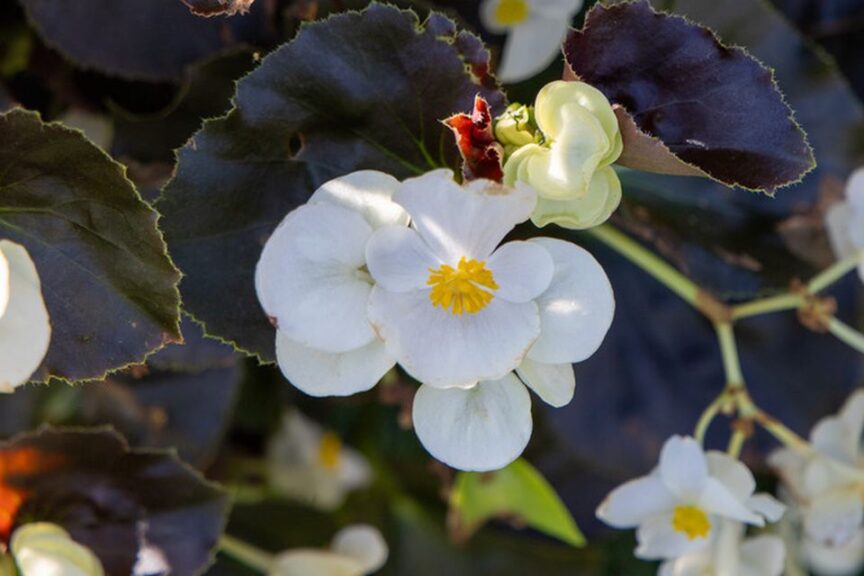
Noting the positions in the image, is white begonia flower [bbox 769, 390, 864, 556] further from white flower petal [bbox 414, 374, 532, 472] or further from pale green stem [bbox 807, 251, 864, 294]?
white flower petal [bbox 414, 374, 532, 472]

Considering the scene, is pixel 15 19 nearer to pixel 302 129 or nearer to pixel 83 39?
pixel 83 39

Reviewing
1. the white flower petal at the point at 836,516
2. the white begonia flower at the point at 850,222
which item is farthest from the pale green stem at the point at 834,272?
the white flower petal at the point at 836,516

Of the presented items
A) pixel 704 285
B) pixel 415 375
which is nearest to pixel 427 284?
pixel 415 375

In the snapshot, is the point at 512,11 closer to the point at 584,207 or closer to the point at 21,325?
the point at 584,207

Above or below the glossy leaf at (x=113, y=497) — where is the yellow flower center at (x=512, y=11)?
above

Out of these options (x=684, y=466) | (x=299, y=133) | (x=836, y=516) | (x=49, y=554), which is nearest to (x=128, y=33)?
(x=299, y=133)

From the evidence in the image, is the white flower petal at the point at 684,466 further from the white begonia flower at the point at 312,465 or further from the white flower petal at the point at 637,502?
the white begonia flower at the point at 312,465

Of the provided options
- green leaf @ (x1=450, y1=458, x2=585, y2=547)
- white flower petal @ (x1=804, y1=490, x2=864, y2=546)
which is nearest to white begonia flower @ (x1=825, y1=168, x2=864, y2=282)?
white flower petal @ (x1=804, y1=490, x2=864, y2=546)
